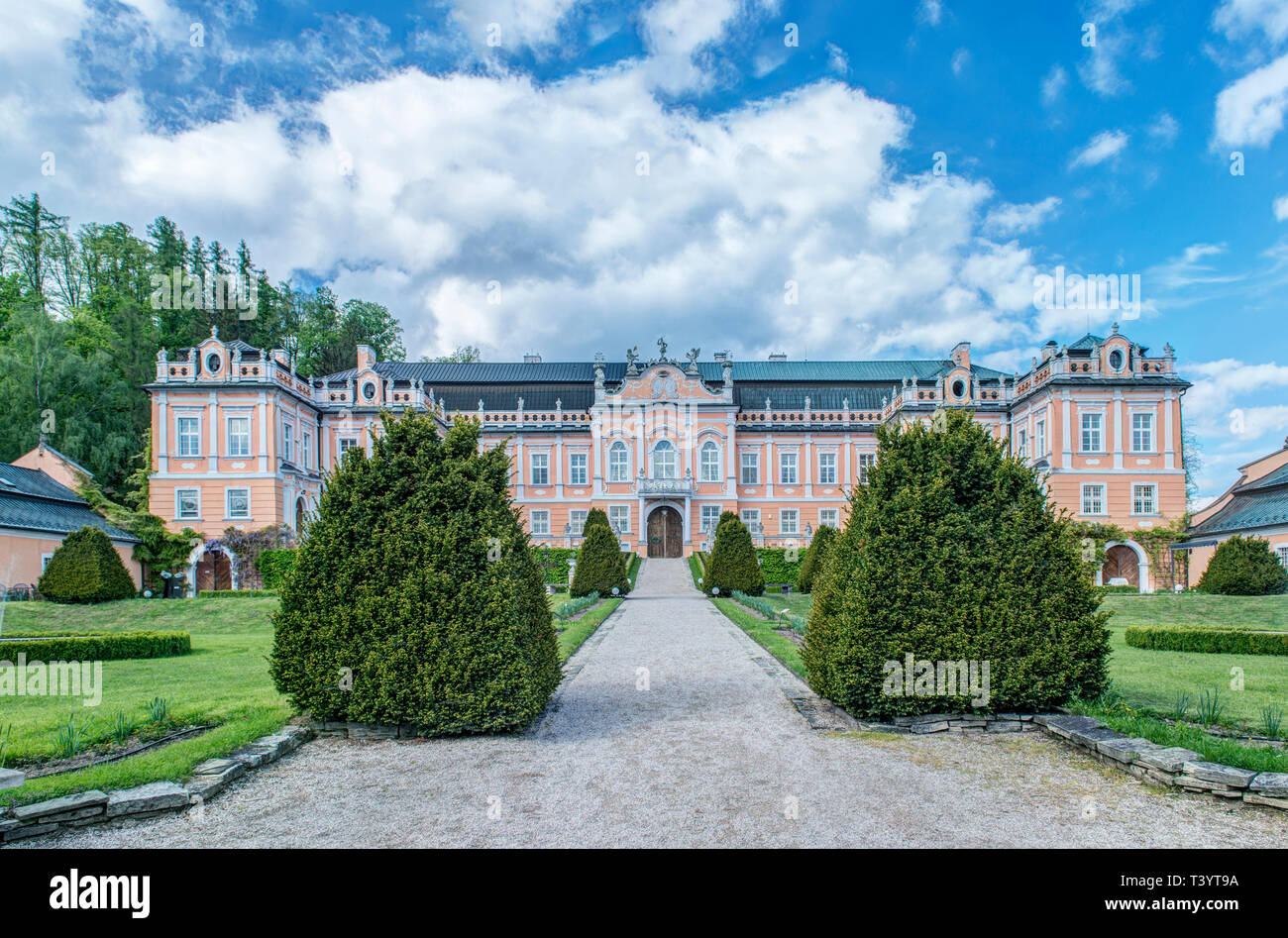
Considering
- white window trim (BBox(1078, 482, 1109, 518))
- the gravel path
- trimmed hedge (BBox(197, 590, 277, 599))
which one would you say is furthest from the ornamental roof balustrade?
the gravel path

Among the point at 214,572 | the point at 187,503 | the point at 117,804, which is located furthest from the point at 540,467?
the point at 117,804

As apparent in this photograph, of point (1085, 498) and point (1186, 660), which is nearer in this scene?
point (1186, 660)

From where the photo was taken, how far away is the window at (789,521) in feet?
154

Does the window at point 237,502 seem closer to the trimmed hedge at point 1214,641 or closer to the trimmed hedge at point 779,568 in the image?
the trimmed hedge at point 779,568

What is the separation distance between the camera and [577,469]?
47156 mm

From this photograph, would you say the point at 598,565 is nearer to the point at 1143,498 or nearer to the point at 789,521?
the point at 789,521

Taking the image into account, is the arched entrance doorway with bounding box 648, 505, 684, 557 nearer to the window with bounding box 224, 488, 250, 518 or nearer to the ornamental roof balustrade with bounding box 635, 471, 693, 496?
the ornamental roof balustrade with bounding box 635, 471, 693, 496

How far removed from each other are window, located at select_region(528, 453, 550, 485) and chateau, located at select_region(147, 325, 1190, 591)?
0.09 meters

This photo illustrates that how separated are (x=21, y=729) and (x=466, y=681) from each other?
5044 millimetres

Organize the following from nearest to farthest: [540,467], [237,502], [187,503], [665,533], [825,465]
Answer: [187,503] → [237,502] → [665,533] → [540,467] → [825,465]

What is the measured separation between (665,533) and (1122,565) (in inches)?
925

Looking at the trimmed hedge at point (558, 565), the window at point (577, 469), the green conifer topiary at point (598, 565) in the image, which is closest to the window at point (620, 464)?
the window at point (577, 469)

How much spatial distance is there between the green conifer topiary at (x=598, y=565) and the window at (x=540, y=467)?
18305 mm
